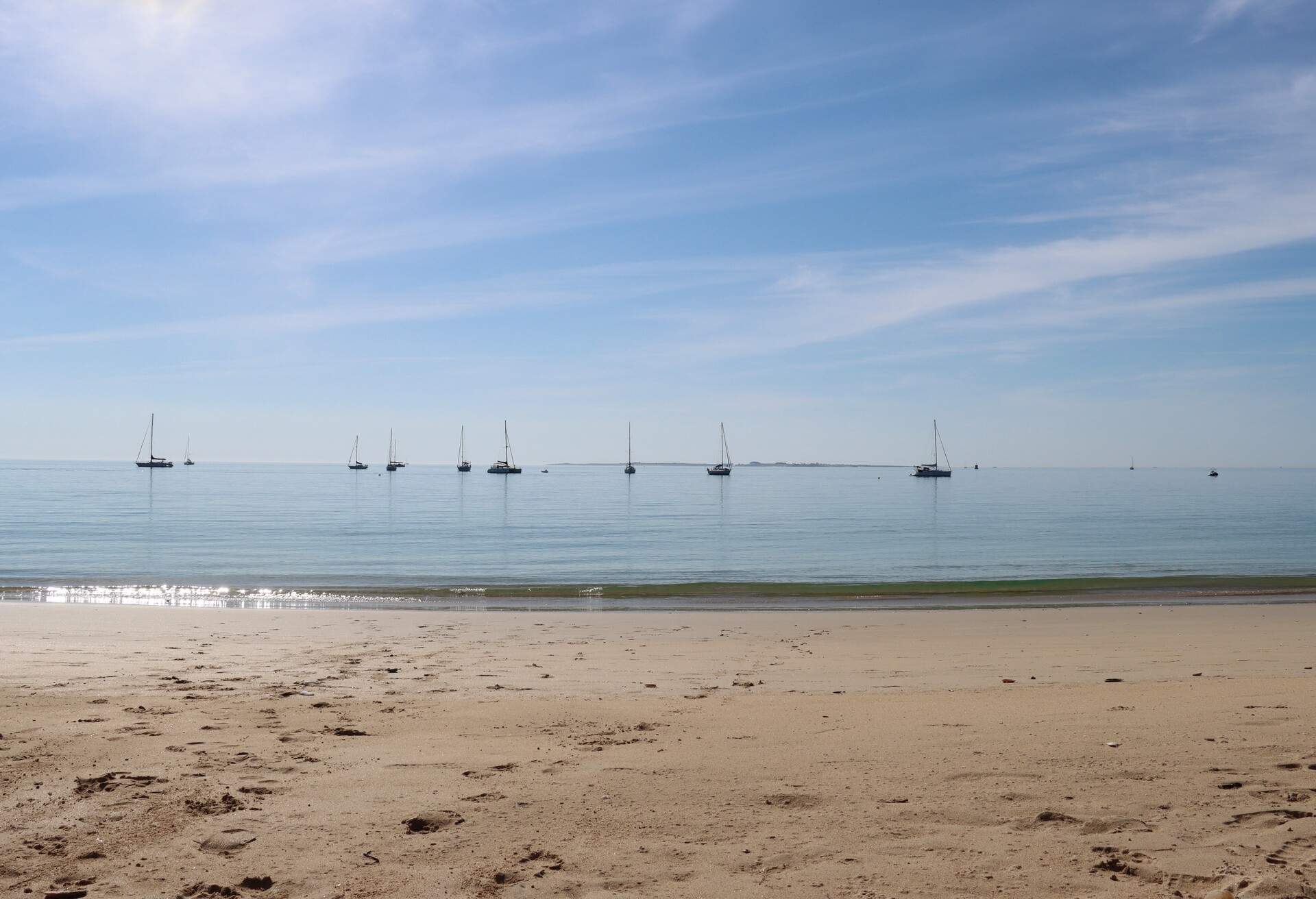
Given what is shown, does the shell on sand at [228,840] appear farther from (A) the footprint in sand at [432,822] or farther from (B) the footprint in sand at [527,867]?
(B) the footprint in sand at [527,867]

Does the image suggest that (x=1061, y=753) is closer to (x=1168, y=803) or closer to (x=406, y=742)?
(x=1168, y=803)

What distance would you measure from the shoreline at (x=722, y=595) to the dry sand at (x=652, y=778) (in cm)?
A: 1009

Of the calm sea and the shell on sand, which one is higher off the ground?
the shell on sand

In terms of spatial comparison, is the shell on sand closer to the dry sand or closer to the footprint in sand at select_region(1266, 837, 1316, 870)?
the dry sand

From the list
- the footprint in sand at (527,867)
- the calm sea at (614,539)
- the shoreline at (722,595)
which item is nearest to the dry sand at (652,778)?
the footprint in sand at (527,867)

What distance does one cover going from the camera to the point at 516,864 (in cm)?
523

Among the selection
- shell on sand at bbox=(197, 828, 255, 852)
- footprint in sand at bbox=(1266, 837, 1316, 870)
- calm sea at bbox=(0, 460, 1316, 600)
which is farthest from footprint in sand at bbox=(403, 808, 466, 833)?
calm sea at bbox=(0, 460, 1316, 600)

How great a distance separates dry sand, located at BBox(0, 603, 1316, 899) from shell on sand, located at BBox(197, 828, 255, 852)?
0.10ft

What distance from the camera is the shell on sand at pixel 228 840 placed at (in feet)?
17.8

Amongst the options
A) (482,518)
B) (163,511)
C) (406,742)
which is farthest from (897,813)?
(163,511)

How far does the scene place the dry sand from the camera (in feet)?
16.7

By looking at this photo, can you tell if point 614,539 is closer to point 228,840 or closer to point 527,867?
point 228,840

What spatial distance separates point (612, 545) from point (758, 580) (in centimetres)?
1456

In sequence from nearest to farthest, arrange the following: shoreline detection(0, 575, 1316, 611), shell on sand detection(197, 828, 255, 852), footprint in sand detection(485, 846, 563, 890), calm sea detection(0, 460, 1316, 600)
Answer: footprint in sand detection(485, 846, 563, 890), shell on sand detection(197, 828, 255, 852), shoreline detection(0, 575, 1316, 611), calm sea detection(0, 460, 1316, 600)
